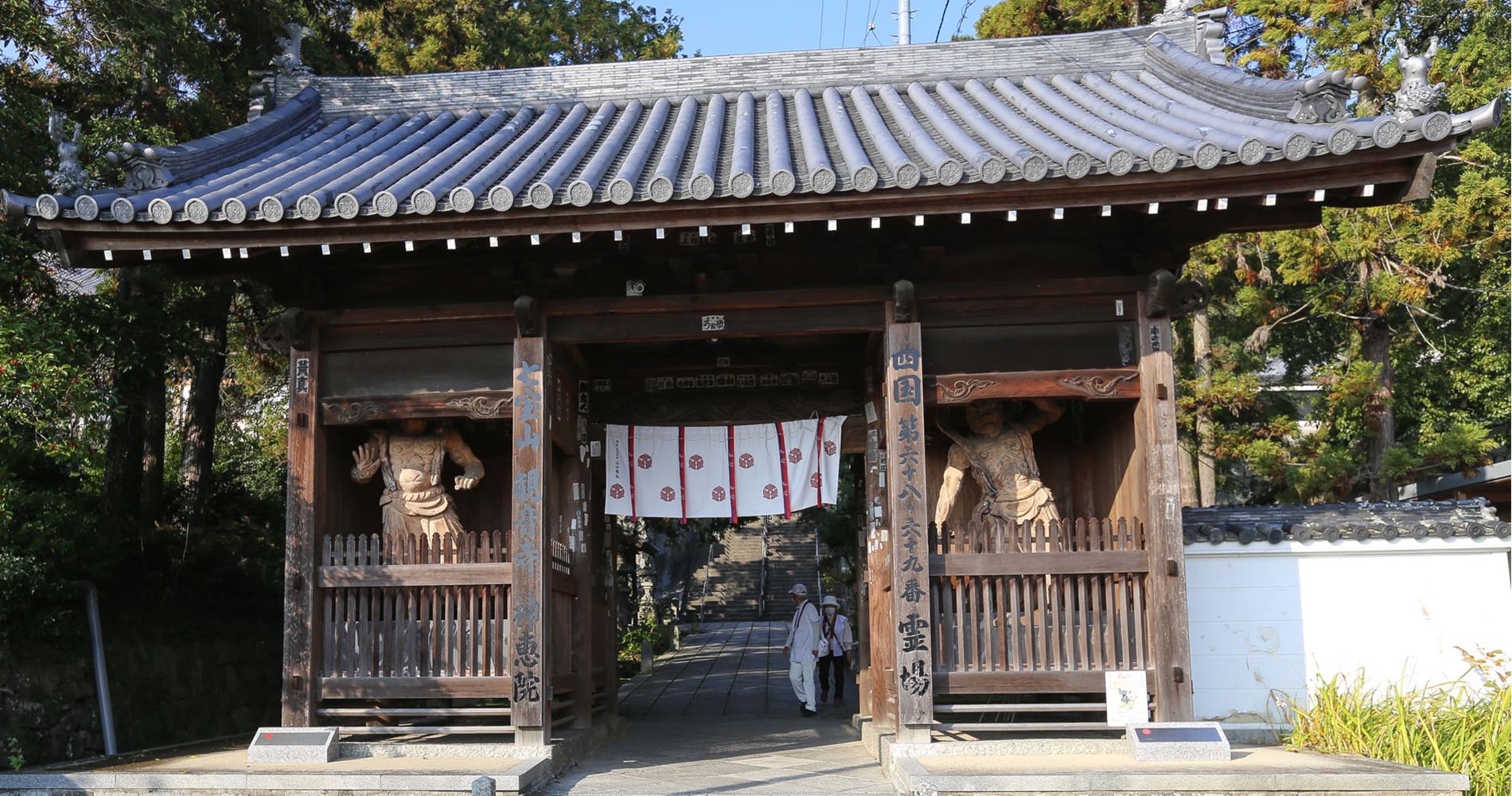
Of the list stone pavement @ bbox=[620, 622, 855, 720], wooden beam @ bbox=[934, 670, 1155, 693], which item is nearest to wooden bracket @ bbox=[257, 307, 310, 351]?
wooden beam @ bbox=[934, 670, 1155, 693]

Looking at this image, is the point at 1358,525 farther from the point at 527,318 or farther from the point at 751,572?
the point at 751,572

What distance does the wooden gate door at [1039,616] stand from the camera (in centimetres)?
798

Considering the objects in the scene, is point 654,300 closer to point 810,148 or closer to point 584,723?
point 810,148

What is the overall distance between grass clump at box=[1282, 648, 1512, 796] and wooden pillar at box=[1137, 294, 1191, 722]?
896 millimetres

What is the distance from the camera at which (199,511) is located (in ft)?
42.4

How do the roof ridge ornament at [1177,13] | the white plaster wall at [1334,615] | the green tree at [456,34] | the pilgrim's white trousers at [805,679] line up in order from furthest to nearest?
the green tree at [456,34]
the pilgrim's white trousers at [805,679]
the roof ridge ornament at [1177,13]
the white plaster wall at [1334,615]

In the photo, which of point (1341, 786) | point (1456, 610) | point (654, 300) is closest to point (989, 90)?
point (654, 300)

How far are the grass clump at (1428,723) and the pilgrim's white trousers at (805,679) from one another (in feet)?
17.0

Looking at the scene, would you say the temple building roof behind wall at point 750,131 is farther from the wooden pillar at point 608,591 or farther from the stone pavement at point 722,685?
the stone pavement at point 722,685

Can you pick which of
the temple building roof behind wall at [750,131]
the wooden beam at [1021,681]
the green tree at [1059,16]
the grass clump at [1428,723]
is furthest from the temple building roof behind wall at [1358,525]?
the green tree at [1059,16]

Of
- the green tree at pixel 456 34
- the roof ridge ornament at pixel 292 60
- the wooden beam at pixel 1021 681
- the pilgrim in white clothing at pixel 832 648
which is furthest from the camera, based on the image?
the green tree at pixel 456 34

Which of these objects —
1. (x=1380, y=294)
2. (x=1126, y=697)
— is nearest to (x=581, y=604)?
(x=1126, y=697)

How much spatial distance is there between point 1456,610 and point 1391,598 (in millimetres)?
469

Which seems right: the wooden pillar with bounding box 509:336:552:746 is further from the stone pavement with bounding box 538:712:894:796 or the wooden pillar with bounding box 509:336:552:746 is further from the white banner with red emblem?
the white banner with red emblem
